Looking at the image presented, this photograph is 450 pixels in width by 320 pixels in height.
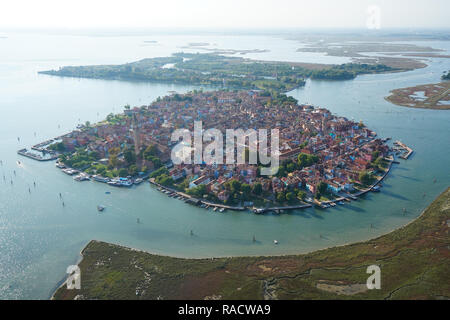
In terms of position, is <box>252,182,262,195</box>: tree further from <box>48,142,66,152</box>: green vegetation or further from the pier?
<box>48,142,66,152</box>: green vegetation

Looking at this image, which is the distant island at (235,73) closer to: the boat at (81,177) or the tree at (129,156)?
the tree at (129,156)

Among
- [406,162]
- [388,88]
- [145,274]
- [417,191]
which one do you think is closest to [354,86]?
[388,88]

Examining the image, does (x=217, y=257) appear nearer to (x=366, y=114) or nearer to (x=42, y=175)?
(x=42, y=175)

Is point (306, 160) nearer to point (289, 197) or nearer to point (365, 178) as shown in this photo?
point (365, 178)

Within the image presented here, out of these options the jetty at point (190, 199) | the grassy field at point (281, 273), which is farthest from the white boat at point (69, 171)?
the grassy field at point (281, 273)

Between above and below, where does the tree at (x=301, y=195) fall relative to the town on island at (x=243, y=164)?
below

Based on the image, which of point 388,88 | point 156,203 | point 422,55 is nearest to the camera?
point 156,203

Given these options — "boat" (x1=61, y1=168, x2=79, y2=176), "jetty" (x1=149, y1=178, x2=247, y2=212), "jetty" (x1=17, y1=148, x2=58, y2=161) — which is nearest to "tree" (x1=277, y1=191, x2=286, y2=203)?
"jetty" (x1=149, y1=178, x2=247, y2=212)
